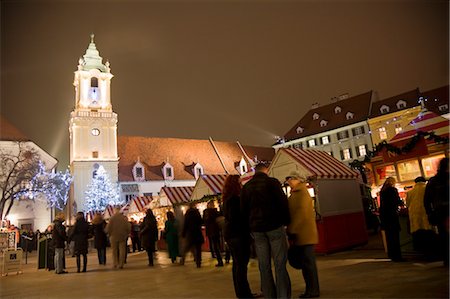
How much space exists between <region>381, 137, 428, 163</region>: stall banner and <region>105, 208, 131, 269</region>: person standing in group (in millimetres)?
8719

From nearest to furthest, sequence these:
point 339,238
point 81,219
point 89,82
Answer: point 339,238
point 81,219
point 89,82

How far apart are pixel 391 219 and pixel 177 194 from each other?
15436mm

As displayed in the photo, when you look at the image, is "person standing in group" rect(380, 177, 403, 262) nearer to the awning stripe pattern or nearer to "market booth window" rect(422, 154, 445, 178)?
"market booth window" rect(422, 154, 445, 178)

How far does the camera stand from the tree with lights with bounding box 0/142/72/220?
31250 millimetres

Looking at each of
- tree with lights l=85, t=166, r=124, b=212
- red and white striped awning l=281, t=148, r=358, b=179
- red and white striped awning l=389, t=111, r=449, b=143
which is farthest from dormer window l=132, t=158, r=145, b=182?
red and white striped awning l=389, t=111, r=449, b=143

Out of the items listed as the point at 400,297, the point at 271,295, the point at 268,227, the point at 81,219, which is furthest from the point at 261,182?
the point at 81,219

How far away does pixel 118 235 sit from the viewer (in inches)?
455

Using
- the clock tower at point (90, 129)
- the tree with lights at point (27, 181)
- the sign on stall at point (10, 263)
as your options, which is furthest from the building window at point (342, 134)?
the sign on stall at point (10, 263)

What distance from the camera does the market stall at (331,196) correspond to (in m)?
10.9

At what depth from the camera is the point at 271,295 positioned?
499cm

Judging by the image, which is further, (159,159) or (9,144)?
(159,159)

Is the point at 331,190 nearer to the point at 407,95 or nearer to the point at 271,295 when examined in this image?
the point at 271,295

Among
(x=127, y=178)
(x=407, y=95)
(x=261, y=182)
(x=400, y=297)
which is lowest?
(x=400, y=297)

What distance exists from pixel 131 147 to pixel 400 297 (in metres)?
45.5
